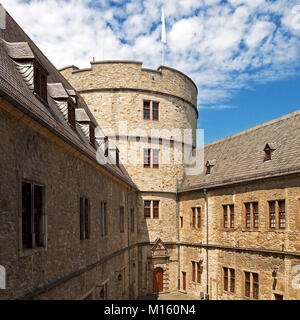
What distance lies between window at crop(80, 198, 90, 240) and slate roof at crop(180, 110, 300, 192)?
967cm

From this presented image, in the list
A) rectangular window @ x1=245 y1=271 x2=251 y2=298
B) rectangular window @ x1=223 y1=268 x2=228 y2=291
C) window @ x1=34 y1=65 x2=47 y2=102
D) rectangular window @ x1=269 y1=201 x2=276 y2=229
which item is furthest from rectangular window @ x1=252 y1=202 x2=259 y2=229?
window @ x1=34 y1=65 x2=47 y2=102

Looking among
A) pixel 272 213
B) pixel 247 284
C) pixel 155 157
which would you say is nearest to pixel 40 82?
pixel 272 213

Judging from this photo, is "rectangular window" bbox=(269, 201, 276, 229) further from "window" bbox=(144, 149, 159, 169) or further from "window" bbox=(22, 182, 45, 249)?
"window" bbox=(22, 182, 45, 249)

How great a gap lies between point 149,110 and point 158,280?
1222 cm

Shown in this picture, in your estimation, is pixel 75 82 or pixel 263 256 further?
pixel 75 82

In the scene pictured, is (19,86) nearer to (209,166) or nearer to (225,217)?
(225,217)

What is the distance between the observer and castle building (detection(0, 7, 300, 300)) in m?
7.83

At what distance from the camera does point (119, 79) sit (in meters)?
24.7

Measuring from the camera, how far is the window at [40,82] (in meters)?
9.69

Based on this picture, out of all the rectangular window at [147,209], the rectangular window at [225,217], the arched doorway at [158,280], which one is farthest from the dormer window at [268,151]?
the arched doorway at [158,280]

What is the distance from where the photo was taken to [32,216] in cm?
786
